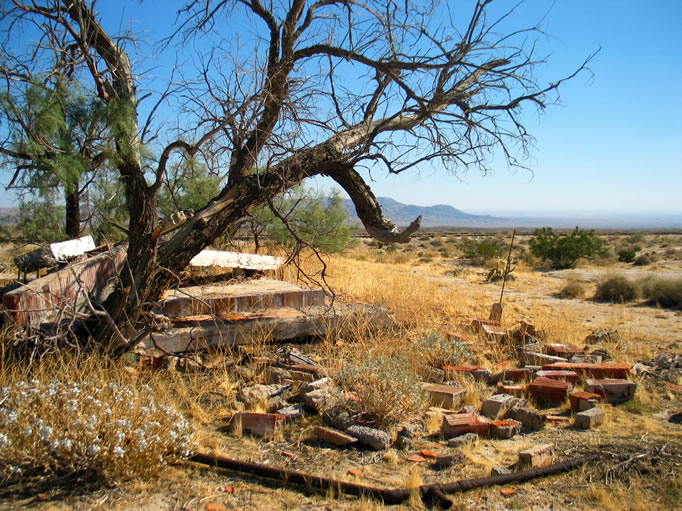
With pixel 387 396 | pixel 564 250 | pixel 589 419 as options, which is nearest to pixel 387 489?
pixel 387 396

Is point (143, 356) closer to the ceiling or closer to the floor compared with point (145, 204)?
closer to the floor

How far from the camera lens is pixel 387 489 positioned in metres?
3.55

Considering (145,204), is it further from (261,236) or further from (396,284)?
(261,236)

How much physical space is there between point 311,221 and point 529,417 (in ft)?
36.5

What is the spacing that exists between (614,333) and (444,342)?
3345 millimetres

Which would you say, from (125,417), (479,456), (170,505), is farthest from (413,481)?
(125,417)

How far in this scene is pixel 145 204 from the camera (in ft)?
19.8

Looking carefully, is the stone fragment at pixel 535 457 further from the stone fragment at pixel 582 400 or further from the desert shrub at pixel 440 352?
the desert shrub at pixel 440 352

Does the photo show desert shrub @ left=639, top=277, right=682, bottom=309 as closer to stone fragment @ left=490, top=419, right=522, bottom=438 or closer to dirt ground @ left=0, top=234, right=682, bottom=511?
dirt ground @ left=0, top=234, right=682, bottom=511

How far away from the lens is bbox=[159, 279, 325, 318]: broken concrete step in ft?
22.8

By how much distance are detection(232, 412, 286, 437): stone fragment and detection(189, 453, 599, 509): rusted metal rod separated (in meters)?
0.66

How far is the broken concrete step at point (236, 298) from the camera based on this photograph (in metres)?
6.94

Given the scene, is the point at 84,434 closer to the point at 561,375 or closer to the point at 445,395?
the point at 445,395

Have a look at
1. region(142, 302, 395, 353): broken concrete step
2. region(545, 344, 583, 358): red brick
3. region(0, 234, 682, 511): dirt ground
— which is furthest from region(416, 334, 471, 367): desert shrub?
region(545, 344, 583, 358): red brick
